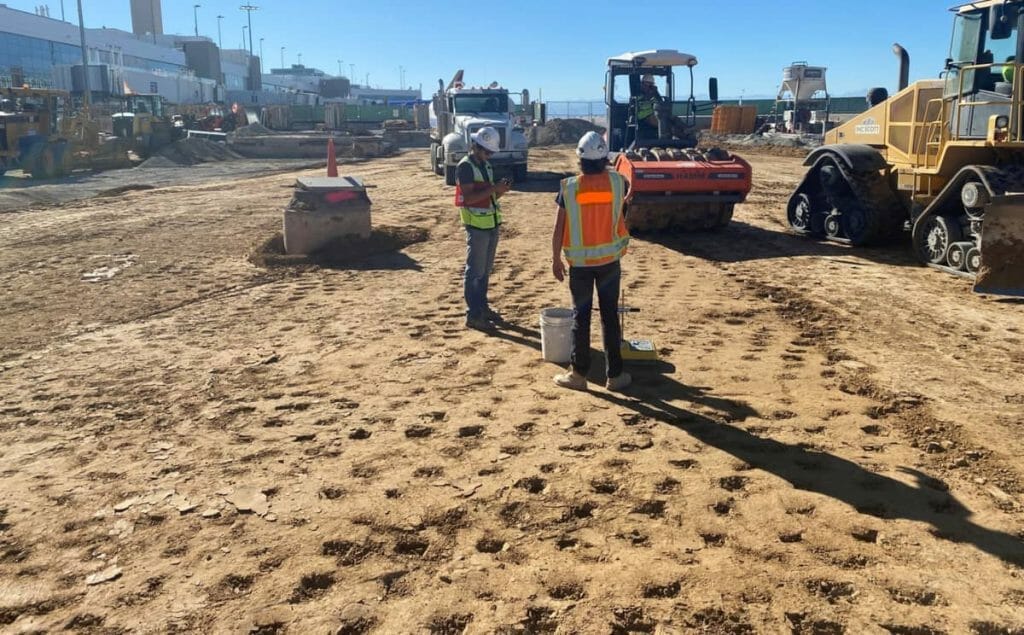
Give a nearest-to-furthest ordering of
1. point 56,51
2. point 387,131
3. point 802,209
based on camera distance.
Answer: point 802,209 < point 387,131 < point 56,51

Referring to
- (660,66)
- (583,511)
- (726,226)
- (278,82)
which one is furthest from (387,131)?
(278,82)

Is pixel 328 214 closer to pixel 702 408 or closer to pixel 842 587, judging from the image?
pixel 702 408

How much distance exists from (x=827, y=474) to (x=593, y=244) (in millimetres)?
2092

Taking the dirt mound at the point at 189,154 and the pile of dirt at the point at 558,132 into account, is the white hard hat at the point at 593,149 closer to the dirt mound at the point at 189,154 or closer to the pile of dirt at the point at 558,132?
the dirt mound at the point at 189,154

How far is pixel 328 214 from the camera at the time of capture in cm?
1054

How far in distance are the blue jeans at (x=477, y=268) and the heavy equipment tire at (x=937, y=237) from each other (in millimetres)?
5500

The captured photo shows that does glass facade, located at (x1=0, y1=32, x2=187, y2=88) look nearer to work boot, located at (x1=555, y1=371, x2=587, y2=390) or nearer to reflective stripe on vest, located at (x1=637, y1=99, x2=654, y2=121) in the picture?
reflective stripe on vest, located at (x1=637, y1=99, x2=654, y2=121)

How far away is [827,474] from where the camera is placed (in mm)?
4207

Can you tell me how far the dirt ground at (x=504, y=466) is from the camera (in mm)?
3158

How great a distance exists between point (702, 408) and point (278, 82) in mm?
124342

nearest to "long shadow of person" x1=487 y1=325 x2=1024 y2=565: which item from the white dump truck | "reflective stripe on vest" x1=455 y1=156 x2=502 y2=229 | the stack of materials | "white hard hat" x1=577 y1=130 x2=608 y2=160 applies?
"white hard hat" x1=577 y1=130 x2=608 y2=160

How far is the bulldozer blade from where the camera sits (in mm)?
7621

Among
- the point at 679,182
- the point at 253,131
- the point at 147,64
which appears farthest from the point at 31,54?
the point at 679,182

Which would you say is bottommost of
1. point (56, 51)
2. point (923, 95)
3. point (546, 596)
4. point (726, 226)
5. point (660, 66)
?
point (546, 596)
